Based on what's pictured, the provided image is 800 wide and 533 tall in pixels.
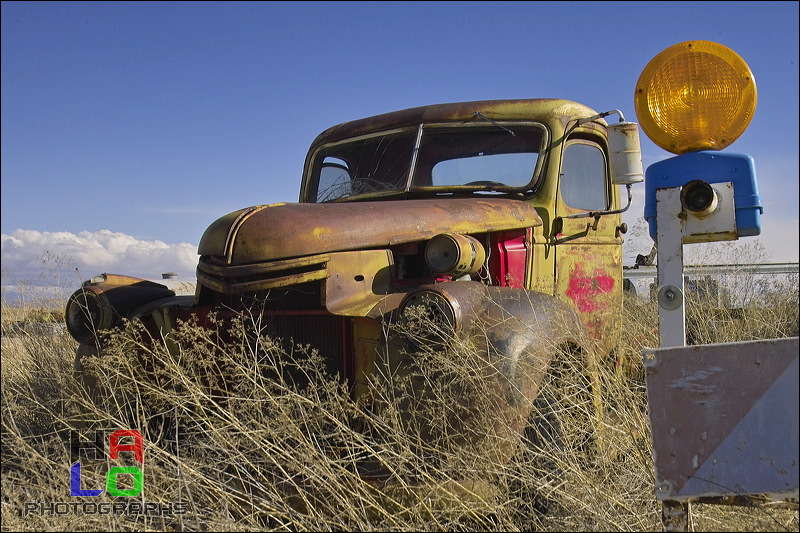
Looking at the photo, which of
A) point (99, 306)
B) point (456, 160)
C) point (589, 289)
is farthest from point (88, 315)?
point (589, 289)

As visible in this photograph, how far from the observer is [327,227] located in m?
3.17

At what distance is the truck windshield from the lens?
14.3 feet

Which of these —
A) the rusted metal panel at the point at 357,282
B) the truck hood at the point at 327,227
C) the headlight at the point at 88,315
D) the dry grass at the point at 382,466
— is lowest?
the dry grass at the point at 382,466

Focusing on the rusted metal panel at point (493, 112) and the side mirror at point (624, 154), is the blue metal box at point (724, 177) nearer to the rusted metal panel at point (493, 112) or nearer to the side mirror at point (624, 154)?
the side mirror at point (624, 154)

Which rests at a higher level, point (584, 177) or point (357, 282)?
point (584, 177)

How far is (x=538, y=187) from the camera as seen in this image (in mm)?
4309

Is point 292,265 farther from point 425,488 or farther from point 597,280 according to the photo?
point 597,280

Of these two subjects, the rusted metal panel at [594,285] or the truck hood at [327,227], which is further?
the rusted metal panel at [594,285]

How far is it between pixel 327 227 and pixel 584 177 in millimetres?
2176

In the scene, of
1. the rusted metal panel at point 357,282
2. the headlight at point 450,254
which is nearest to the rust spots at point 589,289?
the headlight at point 450,254

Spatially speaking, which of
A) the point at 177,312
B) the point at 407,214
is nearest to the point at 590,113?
the point at 407,214

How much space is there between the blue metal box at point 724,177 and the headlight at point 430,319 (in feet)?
2.87

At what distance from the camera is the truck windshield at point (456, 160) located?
4352mm

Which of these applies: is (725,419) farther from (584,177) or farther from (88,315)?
(88,315)
